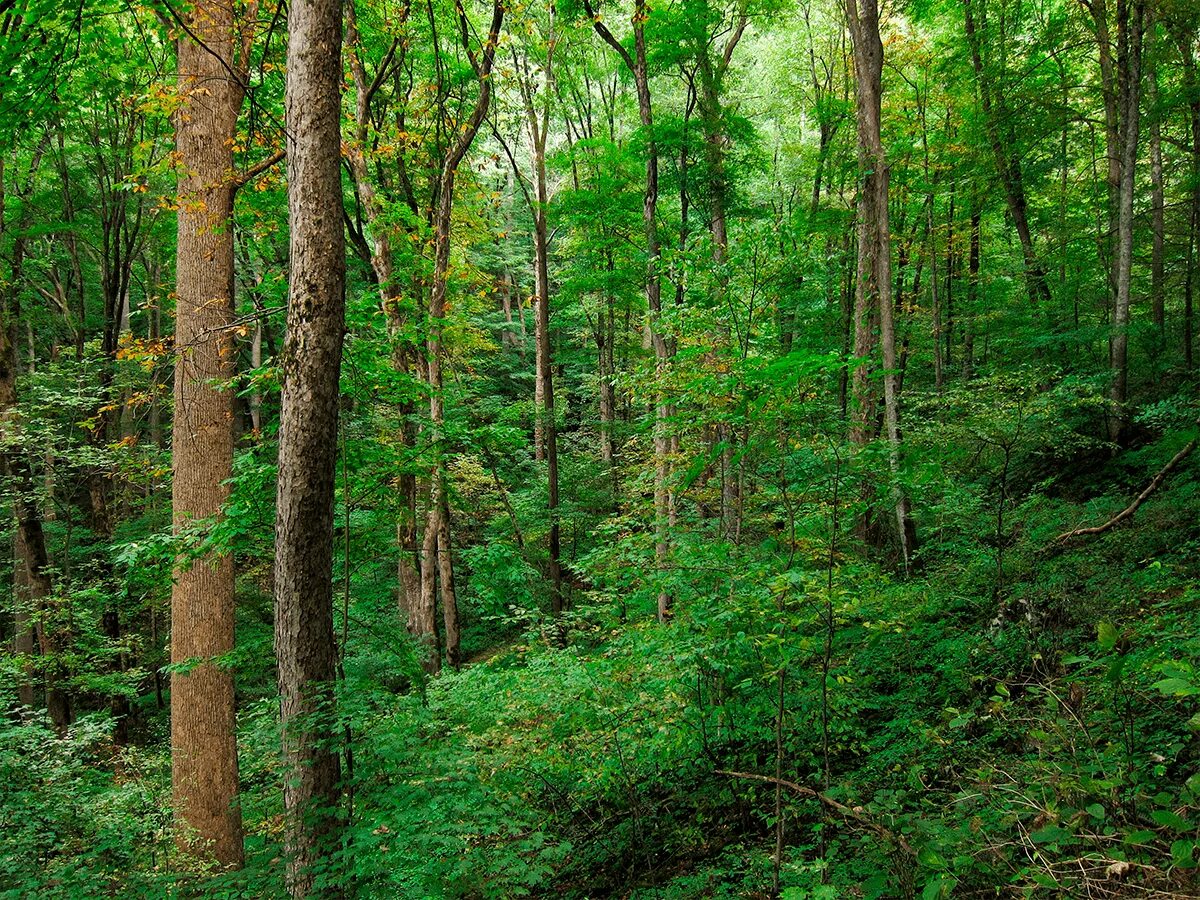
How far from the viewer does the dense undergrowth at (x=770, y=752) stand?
118 inches

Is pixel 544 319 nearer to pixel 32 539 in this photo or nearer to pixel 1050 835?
pixel 32 539

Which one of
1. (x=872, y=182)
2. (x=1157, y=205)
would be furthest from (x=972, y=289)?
(x=872, y=182)

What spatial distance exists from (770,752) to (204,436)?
20.4 feet

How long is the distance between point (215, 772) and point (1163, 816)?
281 inches

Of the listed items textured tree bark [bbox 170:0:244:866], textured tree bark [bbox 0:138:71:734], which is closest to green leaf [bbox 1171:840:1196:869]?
textured tree bark [bbox 170:0:244:866]

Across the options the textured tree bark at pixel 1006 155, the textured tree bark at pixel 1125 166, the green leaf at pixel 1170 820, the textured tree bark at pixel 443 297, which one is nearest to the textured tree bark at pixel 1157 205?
the textured tree bark at pixel 1125 166

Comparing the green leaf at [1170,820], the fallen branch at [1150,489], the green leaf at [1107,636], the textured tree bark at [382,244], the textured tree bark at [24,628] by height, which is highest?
the textured tree bark at [382,244]

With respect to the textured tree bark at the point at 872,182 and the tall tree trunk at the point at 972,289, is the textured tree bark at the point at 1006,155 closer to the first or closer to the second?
the tall tree trunk at the point at 972,289

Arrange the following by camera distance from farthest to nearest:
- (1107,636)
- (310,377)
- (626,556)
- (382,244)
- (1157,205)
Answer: (1157,205) < (382,244) < (626,556) < (310,377) < (1107,636)

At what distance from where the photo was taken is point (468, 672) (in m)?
6.93

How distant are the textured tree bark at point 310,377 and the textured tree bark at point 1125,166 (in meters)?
10.4

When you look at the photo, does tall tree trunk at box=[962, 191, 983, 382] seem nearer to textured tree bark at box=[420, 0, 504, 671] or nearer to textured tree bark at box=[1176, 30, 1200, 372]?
textured tree bark at box=[1176, 30, 1200, 372]

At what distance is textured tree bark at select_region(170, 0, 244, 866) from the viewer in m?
5.74

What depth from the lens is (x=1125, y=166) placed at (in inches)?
362
